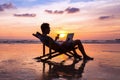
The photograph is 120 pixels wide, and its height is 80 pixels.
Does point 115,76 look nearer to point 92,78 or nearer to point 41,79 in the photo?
point 92,78

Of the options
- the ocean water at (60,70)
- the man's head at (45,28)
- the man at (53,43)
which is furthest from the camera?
the man's head at (45,28)

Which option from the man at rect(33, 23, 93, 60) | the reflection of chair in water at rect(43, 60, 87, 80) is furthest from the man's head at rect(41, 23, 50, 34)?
the reflection of chair in water at rect(43, 60, 87, 80)

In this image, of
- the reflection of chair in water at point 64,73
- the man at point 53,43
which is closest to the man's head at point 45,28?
the man at point 53,43

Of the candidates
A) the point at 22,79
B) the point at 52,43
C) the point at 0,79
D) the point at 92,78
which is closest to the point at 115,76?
the point at 92,78

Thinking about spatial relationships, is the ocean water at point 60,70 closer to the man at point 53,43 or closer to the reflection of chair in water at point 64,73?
the reflection of chair in water at point 64,73

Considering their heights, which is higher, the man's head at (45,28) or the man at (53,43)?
the man's head at (45,28)

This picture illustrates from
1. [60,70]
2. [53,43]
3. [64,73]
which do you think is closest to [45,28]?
[53,43]

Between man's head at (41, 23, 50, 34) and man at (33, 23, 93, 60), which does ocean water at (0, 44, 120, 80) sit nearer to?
man at (33, 23, 93, 60)

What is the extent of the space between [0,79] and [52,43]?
209 inches

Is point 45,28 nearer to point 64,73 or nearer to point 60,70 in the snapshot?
point 60,70

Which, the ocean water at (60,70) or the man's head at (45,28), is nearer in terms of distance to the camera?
the ocean water at (60,70)

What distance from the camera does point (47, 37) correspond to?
482 inches

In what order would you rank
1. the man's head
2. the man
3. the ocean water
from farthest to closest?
the man's head < the man < the ocean water

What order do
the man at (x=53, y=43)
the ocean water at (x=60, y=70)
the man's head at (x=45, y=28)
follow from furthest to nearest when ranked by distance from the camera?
the man's head at (x=45, y=28), the man at (x=53, y=43), the ocean water at (x=60, y=70)
